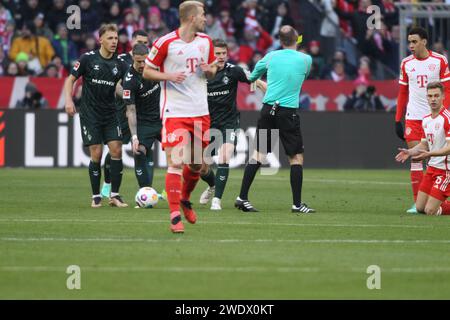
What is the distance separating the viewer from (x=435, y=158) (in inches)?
584

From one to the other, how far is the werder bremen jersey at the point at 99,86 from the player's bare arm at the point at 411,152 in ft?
13.9

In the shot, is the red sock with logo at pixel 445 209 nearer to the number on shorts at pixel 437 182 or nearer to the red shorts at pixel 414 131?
the number on shorts at pixel 437 182

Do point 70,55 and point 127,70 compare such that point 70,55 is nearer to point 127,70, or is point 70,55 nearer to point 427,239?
point 127,70

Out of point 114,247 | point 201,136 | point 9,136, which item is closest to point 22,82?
point 9,136

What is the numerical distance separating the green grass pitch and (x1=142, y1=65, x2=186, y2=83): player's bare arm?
5.18 feet

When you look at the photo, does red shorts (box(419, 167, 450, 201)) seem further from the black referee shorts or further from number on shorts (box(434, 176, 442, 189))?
the black referee shorts

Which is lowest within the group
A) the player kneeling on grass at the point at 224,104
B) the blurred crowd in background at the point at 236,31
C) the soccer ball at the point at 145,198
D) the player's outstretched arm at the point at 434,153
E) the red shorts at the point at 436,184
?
the soccer ball at the point at 145,198

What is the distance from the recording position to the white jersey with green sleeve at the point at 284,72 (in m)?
14.5

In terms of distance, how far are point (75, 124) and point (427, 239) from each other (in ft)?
48.4

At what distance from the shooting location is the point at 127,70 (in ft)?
51.2

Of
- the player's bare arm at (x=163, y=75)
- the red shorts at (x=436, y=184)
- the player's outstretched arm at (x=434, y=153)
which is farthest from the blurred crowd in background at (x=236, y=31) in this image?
the player's bare arm at (x=163, y=75)

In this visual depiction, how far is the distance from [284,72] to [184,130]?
10.2 feet

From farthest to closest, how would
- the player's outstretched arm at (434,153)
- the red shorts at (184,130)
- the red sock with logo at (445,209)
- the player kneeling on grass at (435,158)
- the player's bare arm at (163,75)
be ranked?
1. the red sock with logo at (445,209)
2. the player kneeling on grass at (435,158)
3. the player's outstretched arm at (434,153)
4. the red shorts at (184,130)
5. the player's bare arm at (163,75)

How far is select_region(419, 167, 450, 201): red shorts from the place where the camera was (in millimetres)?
14508
